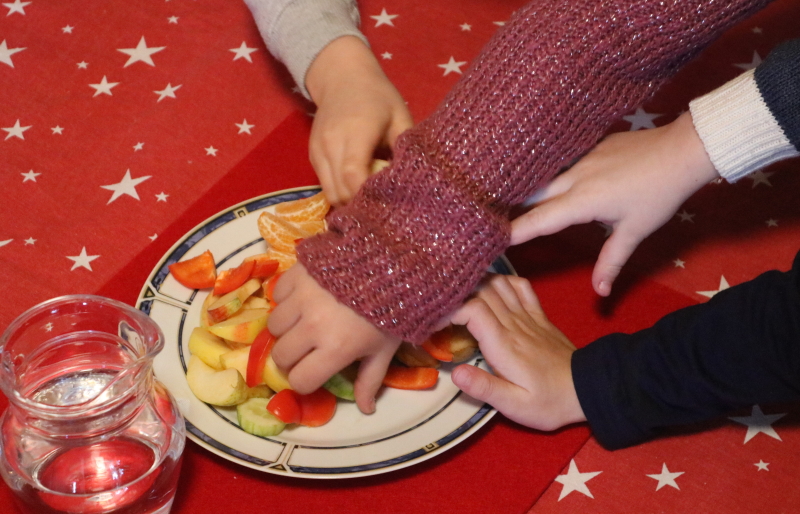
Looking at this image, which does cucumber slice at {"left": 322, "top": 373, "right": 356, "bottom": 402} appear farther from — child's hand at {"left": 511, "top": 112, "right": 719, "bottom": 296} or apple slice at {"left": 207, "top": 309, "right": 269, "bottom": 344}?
child's hand at {"left": 511, "top": 112, "right": 719, "bottom": 296}

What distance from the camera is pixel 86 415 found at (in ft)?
1.95

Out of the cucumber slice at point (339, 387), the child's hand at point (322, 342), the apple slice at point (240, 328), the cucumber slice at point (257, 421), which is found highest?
the child's hand at point (322, 342)

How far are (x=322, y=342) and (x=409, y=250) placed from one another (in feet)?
0.40

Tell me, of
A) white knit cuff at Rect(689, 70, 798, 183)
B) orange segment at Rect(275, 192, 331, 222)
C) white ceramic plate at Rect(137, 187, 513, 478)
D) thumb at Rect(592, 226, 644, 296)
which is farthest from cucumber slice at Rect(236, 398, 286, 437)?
white knit cuff at Rect(689, 70, 798, 183)

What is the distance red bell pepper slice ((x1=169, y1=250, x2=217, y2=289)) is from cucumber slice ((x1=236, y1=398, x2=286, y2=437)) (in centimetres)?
16

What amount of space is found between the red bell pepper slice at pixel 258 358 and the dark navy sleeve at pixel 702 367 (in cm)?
32

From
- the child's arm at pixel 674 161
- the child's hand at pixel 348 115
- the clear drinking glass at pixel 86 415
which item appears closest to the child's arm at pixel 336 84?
the child's hand at pixel 348 115

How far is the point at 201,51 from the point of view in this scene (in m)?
1.15

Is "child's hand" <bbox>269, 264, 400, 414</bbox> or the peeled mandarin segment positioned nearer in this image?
"child's hand" <bbox>269, 264, 400, 414</bbox>

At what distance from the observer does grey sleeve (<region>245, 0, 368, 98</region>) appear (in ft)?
3.37

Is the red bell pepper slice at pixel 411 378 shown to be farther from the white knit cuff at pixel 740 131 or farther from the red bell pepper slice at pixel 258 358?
the white knit cuff at pixel 740 131

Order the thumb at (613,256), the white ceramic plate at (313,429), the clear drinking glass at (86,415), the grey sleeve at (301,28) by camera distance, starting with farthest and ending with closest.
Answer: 1. the grey sleeve at (301,28)
2. the thumb at (613,256)
3. the white ceramic plate at (313,429)
4. the clear drinking glass at (86,415)

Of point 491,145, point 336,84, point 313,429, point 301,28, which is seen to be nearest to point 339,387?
point 313,429

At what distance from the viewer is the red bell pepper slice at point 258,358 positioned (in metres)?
0.77
